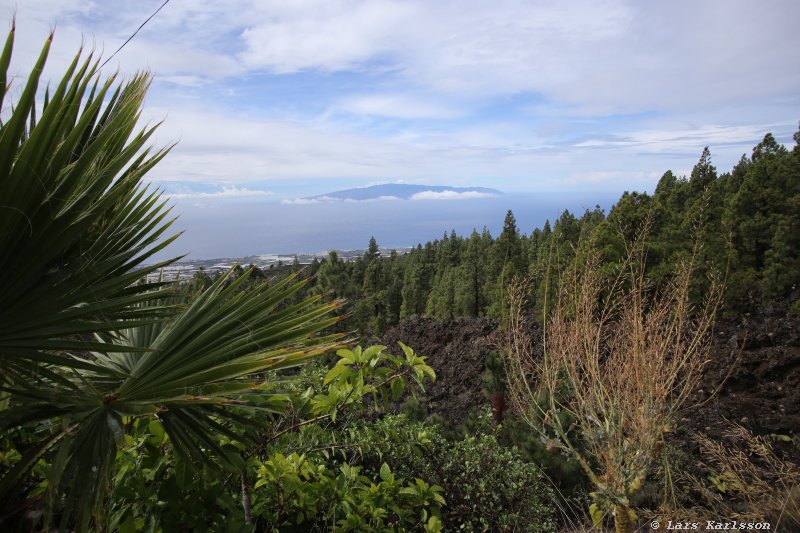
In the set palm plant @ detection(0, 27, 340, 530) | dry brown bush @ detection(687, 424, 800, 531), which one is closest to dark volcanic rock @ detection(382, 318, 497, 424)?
dry brown bush @ detection(687, 424, 800, 531)

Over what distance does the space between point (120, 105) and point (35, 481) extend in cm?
140

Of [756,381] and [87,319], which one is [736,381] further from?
[87,319]

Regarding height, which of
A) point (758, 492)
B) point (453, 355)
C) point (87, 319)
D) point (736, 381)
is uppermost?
point (87, 319)

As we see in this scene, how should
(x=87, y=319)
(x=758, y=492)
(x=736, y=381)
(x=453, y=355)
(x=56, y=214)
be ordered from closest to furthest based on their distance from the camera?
1. (x=56, y=214)
2. (x=87, y=319)
3. (x=758, y=492)
4. (x=736, y=381)
5. (x=453, y=355)

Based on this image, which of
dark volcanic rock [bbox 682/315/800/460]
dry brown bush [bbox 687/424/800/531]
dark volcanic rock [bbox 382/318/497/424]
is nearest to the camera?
dry brown bush [bbox 687/424/800/531]

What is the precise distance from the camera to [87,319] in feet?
4.51

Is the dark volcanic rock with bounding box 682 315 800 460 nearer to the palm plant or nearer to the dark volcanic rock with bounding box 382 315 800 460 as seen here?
the dark volcanic rock with bounding box 382 315 800 460

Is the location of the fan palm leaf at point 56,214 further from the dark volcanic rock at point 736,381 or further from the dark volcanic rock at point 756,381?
the dark volcanic rock at point 756,381

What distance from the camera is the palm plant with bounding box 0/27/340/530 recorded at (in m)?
1.08

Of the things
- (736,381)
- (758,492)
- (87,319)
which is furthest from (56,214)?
(736,381)

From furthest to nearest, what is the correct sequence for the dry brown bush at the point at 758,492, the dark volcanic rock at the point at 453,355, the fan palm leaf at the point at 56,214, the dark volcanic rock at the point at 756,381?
the dark volcanic rock at the point at 453,355, the dark volcanic rock at the point at 756,381, the dry brown bush at the point at 758,492, the fan palm leaf at the point at 56,214

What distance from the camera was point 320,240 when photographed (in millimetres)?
120062

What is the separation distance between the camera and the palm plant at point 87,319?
1.08 meters

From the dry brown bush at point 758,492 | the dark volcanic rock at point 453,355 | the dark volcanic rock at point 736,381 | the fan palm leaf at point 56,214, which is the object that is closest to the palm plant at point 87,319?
the fan palm leaf at point 56,214
